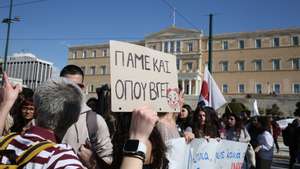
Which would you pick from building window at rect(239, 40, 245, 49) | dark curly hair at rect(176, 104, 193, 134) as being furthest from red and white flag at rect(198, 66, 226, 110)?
building window at rect(239, 40, 245, 49)

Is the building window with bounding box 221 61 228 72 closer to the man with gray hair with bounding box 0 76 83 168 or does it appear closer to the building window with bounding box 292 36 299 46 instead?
the building window with bounding box 292 36 299 46

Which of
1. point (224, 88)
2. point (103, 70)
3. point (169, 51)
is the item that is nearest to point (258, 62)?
point (224, 88)

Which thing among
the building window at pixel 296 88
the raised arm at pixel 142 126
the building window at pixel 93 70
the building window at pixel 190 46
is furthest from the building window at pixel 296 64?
the raised arm at pixel 142 126

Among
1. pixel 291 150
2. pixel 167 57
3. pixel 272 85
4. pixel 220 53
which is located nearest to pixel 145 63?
pixel 167 57

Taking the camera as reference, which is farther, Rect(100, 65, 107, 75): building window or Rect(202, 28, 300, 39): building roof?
Rect(100, 65, 107, 75): building window

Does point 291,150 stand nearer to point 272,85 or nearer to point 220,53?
point 272,85

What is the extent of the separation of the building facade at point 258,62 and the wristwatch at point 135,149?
58296 millimetres

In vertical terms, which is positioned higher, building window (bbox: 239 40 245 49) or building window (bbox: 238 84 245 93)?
building window (bbox: 239 40 245 49)

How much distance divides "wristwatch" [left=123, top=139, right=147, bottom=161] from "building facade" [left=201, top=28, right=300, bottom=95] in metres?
58.3

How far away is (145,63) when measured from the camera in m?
2.02

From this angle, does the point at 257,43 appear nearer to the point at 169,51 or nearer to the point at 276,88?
the point at 276,88

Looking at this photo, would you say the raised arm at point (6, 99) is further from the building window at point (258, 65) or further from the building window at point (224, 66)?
the building window at point (224, 66)

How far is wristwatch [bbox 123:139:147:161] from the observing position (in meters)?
1.44

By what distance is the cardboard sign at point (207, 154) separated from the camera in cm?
272
